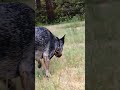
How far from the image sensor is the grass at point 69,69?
2.25m

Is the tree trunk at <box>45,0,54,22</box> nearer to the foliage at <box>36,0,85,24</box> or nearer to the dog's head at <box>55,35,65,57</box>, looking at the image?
the foliage at <box>36,0,85,24</box>

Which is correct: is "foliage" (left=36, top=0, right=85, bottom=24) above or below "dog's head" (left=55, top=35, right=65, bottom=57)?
above

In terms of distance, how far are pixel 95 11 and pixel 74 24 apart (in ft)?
0.46

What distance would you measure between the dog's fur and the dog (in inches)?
1.2

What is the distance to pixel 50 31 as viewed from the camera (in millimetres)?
2264

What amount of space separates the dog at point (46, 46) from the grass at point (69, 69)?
0.09 feet

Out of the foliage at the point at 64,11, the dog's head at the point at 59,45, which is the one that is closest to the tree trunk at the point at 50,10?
the foliage at the point at 64,11

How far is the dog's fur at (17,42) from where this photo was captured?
87.3 inches

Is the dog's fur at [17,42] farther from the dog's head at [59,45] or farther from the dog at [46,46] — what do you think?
the dog's head at [59,45]

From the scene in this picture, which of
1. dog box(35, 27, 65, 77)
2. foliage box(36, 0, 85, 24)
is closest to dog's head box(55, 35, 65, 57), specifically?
dog box(35, 27, 65, 77)

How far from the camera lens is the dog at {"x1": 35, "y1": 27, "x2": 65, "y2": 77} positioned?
88.9 inches

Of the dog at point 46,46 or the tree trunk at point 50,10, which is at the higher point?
the tree trunk at point 50,10

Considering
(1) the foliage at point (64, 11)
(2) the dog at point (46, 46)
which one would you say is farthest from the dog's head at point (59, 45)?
(1) the foliage at point (64, 11)

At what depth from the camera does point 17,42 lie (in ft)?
7.35
